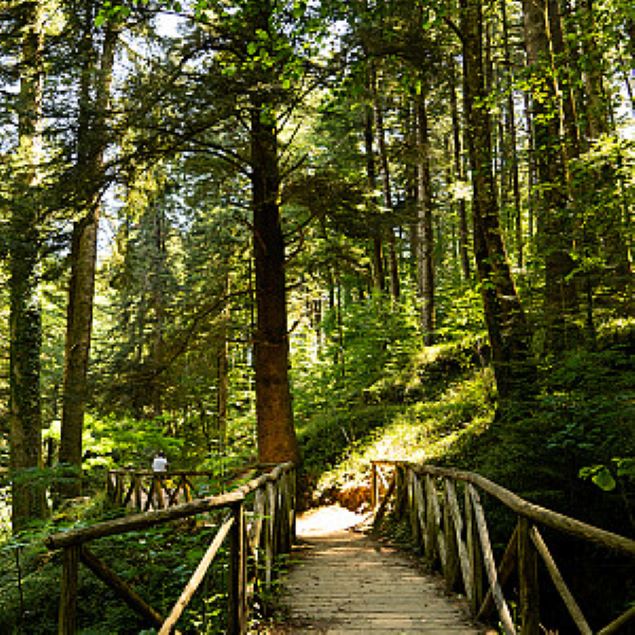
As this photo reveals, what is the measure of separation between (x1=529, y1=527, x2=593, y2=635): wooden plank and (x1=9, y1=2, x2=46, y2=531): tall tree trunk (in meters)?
8.00

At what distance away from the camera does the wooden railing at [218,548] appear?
2715 mm

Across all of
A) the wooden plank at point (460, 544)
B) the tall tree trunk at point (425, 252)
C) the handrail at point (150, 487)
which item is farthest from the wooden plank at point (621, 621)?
the tall tree trunk at point (425, 252)

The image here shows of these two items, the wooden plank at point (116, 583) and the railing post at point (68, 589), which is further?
the wooden plank at point (116, 583)

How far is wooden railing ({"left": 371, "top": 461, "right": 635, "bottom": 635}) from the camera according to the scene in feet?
9.43

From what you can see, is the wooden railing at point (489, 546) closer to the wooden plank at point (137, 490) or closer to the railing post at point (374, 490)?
the railing post at point (374, 490)

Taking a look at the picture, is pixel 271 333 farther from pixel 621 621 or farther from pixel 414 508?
pixel 621 621

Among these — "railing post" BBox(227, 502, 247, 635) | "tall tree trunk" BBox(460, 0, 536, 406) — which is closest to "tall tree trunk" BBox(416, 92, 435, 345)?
"tall tree trunk" BBox(460, 0, 536, 406)

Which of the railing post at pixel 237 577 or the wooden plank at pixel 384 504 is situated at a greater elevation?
the railing post at pixel 237 577

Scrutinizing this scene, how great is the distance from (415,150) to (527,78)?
3.93 metres

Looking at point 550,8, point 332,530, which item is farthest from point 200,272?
point 550,8

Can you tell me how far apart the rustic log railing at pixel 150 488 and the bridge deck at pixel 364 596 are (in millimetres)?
3344

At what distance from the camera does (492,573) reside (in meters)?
4.45

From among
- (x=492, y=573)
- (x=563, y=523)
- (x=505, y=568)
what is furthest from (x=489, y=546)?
(x=563, y=523)

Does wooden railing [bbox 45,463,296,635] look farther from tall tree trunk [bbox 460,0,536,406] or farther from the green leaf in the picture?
tall tree trunk [bbox 460,0,536,406]
